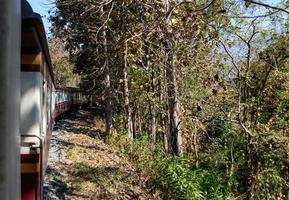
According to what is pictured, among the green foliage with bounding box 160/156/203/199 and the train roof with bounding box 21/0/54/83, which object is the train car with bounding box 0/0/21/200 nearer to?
the train roof with bounding box 21/0/54/83

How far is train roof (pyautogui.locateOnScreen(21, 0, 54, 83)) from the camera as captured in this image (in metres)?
4.69

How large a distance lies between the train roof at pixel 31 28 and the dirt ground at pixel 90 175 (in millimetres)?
4730

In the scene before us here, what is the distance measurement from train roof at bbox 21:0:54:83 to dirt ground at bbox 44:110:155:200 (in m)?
4.73

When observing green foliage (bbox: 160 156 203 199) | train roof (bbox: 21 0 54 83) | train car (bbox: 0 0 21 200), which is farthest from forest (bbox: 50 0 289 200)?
train car (bbox: 0 0 21 200)

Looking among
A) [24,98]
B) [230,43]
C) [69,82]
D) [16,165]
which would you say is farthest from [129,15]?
[69,82]

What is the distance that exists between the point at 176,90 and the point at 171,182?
9.02 feet

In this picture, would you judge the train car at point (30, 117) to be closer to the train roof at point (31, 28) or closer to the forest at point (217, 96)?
the train roof at point (31, 28)

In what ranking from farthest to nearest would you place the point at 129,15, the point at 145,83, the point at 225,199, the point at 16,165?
the point at 145,83 → the point at 129,15 → the point at 225,199 → the point at 16,165

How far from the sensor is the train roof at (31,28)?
4688 mm

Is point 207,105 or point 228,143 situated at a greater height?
point 207,105

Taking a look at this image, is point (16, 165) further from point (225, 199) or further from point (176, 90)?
point (176, 90)

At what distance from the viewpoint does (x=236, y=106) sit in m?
10.7

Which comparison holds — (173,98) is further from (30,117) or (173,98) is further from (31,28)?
(31,28)

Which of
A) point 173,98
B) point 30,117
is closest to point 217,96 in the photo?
point 173,98
